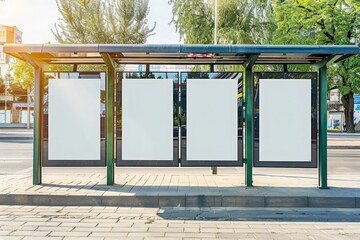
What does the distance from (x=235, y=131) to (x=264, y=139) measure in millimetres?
618

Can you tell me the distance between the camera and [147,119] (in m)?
7.80

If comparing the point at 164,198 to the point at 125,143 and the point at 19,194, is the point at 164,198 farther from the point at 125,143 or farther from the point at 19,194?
the point at 19,194

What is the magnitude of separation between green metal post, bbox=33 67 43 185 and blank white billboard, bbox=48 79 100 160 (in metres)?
0.19

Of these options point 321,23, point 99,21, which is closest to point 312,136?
point 321,23

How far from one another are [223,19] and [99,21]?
10.1 meters

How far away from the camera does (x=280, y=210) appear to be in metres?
6.29

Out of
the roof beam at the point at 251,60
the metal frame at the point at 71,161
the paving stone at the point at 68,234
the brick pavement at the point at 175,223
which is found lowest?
the brick pavement at the point at 175,223

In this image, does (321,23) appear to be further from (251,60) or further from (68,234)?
(68,234)

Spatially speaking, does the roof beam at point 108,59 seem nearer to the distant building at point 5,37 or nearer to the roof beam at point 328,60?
the roof beam at point 328,60

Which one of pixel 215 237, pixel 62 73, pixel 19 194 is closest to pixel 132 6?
pixel 62 73

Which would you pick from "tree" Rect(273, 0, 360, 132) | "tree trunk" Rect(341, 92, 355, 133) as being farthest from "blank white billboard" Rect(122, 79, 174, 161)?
"tree trunk" Rect(341, 92, 355, 133)

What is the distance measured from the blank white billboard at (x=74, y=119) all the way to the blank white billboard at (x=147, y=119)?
604mm

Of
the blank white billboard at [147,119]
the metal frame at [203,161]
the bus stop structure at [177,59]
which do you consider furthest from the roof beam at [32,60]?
the metal frame at [203,161]

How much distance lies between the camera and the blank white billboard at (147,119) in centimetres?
777
